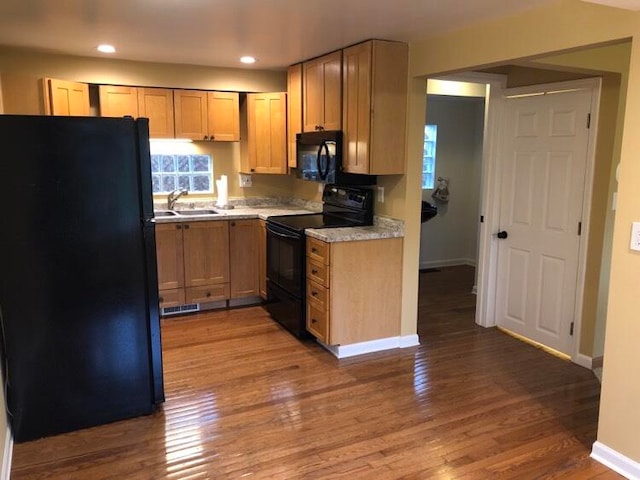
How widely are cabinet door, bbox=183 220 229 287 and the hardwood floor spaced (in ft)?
2.43

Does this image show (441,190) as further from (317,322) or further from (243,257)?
(317,322)

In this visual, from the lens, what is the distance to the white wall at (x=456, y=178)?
659 cm

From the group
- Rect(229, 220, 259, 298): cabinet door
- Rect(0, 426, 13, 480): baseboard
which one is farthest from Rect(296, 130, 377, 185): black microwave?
Rect(0, 426, 13, 480): baseboard

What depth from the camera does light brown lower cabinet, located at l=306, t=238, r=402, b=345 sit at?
12.2ft

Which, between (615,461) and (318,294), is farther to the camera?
(318,294)

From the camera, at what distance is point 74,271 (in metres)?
2.70

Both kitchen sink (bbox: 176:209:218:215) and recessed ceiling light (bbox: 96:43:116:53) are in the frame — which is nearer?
recessed ceiling light (bbox: 96:43:116:53)

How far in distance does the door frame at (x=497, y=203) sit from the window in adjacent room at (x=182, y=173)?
2.80m

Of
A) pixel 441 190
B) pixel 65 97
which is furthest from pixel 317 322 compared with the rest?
pixel 441 190

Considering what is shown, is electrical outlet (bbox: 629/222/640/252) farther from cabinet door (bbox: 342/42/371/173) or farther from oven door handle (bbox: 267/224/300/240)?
oven door handle (bbox: 267/224/300/240)

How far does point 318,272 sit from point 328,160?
954mm

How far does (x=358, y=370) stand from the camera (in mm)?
3592

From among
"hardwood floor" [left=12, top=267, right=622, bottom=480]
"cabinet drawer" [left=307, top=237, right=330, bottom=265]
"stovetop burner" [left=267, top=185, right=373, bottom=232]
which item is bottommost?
"hardwood floor" [left=12, top=267, right=622, bottom=480]

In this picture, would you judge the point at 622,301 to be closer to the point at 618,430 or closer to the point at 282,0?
the point at 618,430
